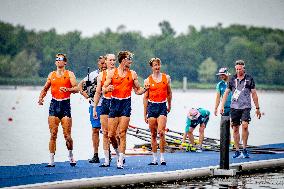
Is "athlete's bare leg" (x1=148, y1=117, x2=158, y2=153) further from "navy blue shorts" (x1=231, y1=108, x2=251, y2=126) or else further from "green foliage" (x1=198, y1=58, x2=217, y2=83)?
"green foliage" (x1=198, y1=58, x2=217, y2=83)

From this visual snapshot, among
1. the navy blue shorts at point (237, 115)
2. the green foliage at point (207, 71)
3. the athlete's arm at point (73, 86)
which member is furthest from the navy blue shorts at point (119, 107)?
the green foliage at point (207, 71)

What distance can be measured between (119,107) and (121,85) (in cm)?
39

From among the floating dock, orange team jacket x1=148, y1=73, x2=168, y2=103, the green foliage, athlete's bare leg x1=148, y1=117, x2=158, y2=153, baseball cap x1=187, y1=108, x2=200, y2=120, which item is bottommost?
the floating dock

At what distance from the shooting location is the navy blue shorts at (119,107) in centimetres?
1487

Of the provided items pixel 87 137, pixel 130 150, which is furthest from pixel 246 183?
pixel 87 137

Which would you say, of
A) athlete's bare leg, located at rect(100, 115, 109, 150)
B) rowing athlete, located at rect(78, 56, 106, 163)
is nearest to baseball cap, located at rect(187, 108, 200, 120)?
rowing athlete, located at rect(78, 56, 106, 163)

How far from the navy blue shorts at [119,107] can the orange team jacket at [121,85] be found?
0.26ft

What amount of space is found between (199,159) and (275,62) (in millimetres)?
166106

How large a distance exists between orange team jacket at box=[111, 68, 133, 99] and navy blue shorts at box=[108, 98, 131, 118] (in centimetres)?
8

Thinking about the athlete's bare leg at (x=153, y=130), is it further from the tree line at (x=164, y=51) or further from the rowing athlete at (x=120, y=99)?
the tree line at (x=164, y=51)

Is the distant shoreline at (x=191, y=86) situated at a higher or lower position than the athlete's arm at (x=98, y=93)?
higher

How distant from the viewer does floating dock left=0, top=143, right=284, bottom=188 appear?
12.8 metres

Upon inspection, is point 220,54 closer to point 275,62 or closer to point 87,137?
point 275,62

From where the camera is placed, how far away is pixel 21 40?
18400 cm
